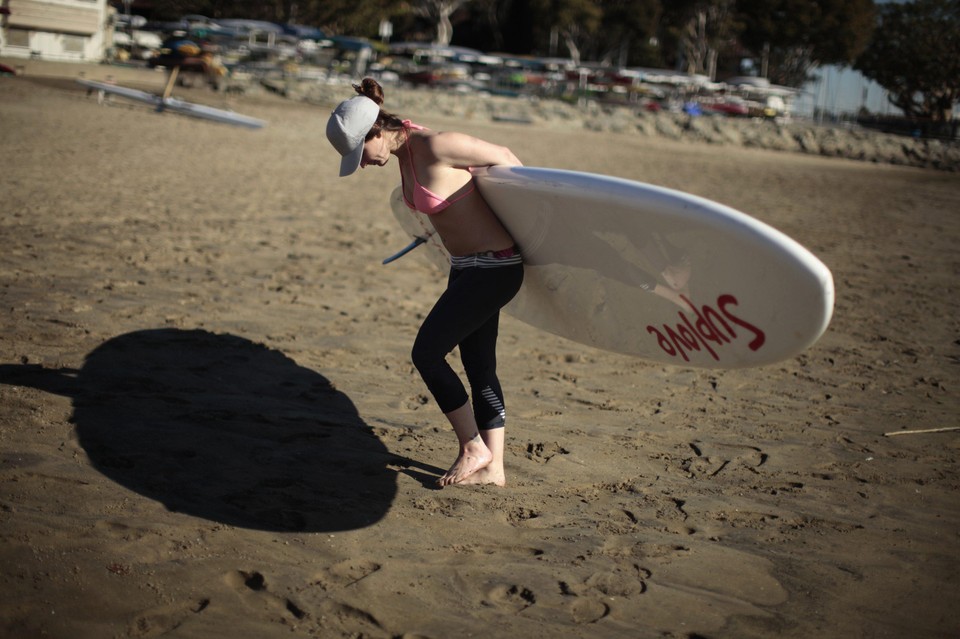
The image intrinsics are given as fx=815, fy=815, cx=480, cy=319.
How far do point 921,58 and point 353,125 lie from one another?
1630 inches

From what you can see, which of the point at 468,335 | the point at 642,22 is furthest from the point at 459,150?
the point at 642,22

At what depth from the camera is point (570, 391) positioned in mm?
4523

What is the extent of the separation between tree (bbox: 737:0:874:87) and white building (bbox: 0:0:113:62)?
32.9m

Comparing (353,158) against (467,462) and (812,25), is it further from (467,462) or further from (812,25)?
(812,25)

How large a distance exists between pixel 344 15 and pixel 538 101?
21470mm

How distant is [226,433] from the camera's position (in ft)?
11.8

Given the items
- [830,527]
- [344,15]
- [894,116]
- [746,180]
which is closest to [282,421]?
[830,527]

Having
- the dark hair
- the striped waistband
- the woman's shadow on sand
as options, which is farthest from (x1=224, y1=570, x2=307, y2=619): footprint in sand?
the dark hair

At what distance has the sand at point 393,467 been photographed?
8.18ft

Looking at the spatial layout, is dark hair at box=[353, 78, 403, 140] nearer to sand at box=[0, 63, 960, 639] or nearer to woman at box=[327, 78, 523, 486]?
woman at box=[327, 78, 523, 486]

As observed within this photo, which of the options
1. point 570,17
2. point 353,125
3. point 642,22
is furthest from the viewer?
point 642,22

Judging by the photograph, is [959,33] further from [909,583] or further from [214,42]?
[909,583]

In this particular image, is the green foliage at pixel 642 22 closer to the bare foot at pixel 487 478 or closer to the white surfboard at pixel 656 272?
the white surfboard at pixel 656 272

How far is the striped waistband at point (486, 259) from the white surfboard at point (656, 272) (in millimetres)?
304
